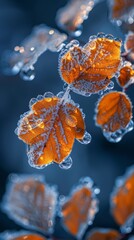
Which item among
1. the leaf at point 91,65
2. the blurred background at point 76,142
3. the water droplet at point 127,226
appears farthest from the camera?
the blurred background at point 76,142

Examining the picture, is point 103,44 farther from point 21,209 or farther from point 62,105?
point 21,209

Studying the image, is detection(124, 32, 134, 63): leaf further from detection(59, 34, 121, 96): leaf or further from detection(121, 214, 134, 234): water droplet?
detection(121, 214, 134, 234): water droplet

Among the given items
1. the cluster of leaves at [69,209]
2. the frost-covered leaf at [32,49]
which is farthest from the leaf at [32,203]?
the frost-covered leaf at [32,49]

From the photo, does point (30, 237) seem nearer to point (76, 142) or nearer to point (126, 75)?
point (126, 75)

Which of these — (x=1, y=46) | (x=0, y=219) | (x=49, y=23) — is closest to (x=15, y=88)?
(x=1, y=46)

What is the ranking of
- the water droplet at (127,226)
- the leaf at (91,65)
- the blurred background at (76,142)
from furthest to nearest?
the blurred background at (76,142), the water droplet at (127,226), the leaf at (91,65)

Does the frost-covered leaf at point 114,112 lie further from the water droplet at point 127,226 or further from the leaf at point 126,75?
the water droplet at point 127,226
